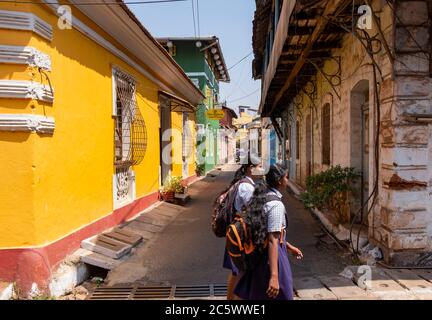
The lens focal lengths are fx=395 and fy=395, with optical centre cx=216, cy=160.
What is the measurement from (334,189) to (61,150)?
4.29 metres

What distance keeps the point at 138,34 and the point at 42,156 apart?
11.8 feet

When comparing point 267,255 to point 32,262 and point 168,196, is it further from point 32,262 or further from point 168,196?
point 168,196

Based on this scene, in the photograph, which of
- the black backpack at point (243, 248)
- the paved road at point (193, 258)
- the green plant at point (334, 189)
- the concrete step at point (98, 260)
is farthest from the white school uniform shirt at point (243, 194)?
the green plant at point (334, 189)

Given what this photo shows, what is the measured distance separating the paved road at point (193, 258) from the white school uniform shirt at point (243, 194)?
Answer: 66.2 inches

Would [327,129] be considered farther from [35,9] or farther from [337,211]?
[35,9]

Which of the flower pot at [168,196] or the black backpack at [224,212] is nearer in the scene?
the black backpack at [224,212]

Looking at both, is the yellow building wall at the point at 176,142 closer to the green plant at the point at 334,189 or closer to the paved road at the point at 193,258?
the paved road at the point at 193,258

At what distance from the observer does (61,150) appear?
482 cm

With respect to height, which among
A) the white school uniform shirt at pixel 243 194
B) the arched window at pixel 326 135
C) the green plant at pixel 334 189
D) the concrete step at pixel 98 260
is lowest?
the concrete step at pixel 98 260

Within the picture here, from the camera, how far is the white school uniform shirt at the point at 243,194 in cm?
360

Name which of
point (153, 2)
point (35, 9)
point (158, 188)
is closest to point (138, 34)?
point (153, 2)

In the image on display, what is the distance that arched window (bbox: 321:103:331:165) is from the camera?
8.98 metres

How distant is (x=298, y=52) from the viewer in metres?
7.85

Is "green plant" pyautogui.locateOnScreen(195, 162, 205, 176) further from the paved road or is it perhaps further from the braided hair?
the braided hair
